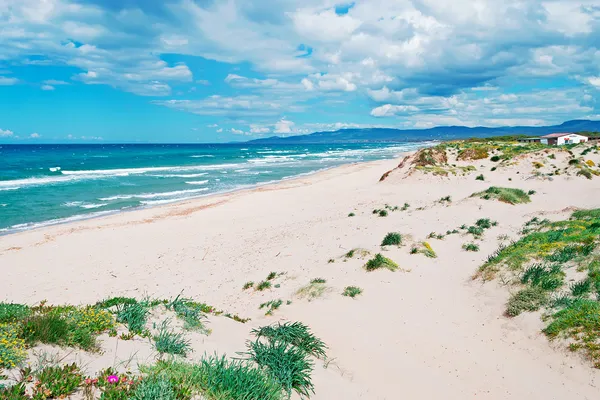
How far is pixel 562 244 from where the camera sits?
28.5 feet

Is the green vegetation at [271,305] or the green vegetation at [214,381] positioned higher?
the green vegetation at [214,381]

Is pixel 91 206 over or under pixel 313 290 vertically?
under

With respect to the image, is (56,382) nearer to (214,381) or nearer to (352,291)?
(214,381)

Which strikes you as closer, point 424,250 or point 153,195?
point 424,250

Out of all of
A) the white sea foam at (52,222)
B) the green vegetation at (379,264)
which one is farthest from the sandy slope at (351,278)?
the white sea foam at (52,222)

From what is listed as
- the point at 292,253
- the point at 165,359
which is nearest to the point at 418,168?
the point at 292,253

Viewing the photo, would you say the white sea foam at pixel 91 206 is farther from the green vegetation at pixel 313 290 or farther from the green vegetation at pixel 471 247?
the green vegetation at pixel 471 247

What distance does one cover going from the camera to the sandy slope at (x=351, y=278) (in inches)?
210

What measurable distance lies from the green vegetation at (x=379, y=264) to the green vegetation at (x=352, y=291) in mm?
1205

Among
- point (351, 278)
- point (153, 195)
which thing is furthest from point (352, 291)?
point (153, 195)

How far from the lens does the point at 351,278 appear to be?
9.41m

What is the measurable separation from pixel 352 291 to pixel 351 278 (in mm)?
942

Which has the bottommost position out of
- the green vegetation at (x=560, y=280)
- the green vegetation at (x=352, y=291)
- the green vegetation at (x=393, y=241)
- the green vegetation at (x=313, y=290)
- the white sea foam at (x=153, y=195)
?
the white sea foam at (x=153, y=195)

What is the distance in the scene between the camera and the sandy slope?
17.5ft
